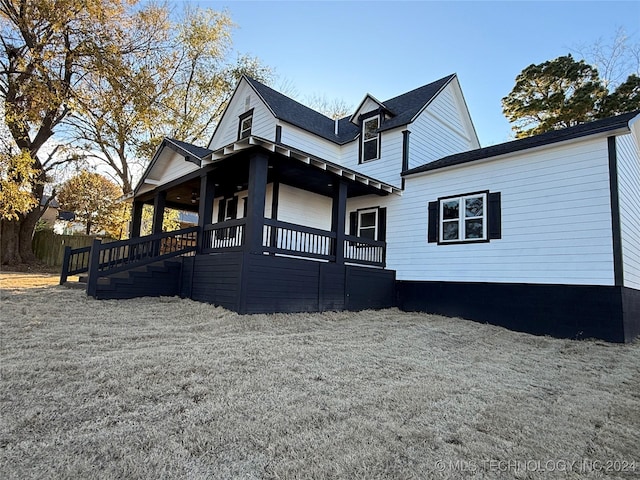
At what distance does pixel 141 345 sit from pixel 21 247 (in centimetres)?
1709

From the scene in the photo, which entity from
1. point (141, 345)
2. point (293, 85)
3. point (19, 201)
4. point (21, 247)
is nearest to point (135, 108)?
point (19, 201)

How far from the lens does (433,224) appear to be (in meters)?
9.70

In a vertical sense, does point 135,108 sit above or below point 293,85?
below

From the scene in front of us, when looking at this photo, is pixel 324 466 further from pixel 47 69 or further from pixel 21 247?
pixel 21 247

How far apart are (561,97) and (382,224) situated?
585 inches

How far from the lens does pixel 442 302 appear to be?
30.5 ft

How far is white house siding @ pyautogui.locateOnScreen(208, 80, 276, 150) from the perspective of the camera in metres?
11.9

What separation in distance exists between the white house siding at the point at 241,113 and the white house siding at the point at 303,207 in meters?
1.98

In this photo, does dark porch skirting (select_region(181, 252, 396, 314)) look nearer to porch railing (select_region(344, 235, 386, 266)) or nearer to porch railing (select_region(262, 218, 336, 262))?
porch railing (select_region(262, 218, 336, 262))

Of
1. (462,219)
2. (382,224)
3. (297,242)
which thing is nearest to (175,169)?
(297,242)

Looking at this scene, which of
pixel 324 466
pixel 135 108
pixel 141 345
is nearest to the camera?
pixel 324 466

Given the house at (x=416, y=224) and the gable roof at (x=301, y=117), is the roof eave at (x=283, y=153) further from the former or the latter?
the gable roof at (x=301, y=117)

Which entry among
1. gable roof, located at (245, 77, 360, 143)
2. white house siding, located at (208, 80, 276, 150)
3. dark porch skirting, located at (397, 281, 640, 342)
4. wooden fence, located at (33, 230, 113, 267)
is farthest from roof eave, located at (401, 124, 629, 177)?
wooden fence, located at (33, 230, 113, 267)

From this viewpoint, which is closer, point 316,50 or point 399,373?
point 399,373
